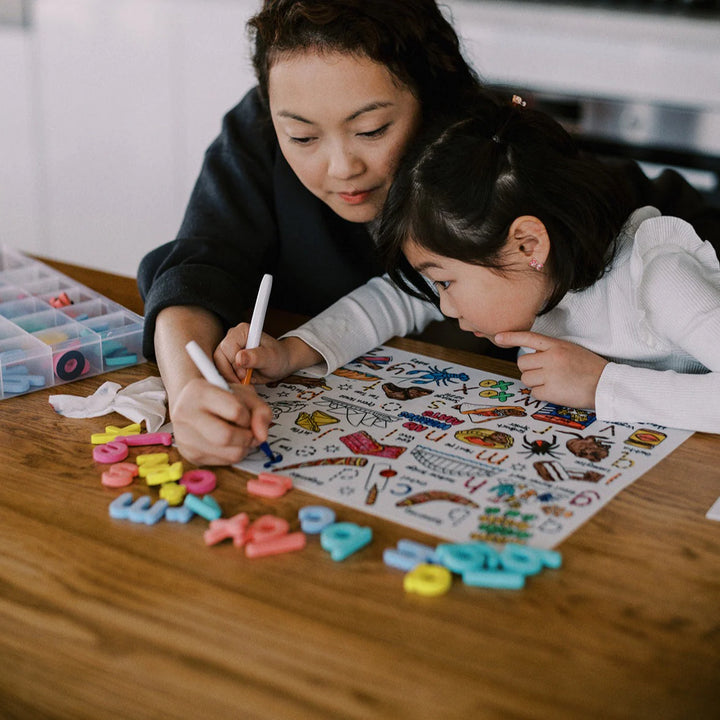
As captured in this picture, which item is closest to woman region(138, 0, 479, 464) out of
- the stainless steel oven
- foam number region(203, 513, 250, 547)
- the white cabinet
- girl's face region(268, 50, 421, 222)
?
girl's face region(268, 50, 421, 222)

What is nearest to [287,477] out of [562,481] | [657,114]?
[562,481]

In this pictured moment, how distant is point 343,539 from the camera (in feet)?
2.28

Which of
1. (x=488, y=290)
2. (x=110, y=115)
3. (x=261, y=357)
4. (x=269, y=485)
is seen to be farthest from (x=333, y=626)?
(x=110, y=115)

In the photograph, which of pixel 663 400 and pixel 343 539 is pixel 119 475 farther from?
pixel 663 400

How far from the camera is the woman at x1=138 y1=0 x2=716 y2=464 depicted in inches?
41.6

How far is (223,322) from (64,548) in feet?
1.52

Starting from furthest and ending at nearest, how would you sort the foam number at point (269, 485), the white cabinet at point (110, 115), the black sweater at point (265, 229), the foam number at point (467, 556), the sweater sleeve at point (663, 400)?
the white cabinet at point (110, 115) < the black sweater at point (265, 229) < the sweater sleeve at point (663, 400) < the foam number at point (269, 485) < the foam number at point (467, 556)

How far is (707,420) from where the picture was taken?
2.97ft

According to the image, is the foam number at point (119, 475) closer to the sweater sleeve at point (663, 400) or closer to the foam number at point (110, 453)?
the foam number at point (110, 453)

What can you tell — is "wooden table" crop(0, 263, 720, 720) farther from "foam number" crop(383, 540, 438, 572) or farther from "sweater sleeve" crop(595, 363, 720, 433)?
"sweater sleeve" crop(595, 363, 720, 433)

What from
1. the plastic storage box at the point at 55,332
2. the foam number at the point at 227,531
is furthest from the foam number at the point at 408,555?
the plastic storage box at the point at 55,332

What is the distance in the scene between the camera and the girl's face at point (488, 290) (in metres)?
1.06

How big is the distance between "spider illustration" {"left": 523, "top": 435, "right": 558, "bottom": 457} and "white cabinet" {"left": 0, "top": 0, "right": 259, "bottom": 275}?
2.04 meters

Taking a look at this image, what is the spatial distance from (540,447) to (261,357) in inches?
12.1
